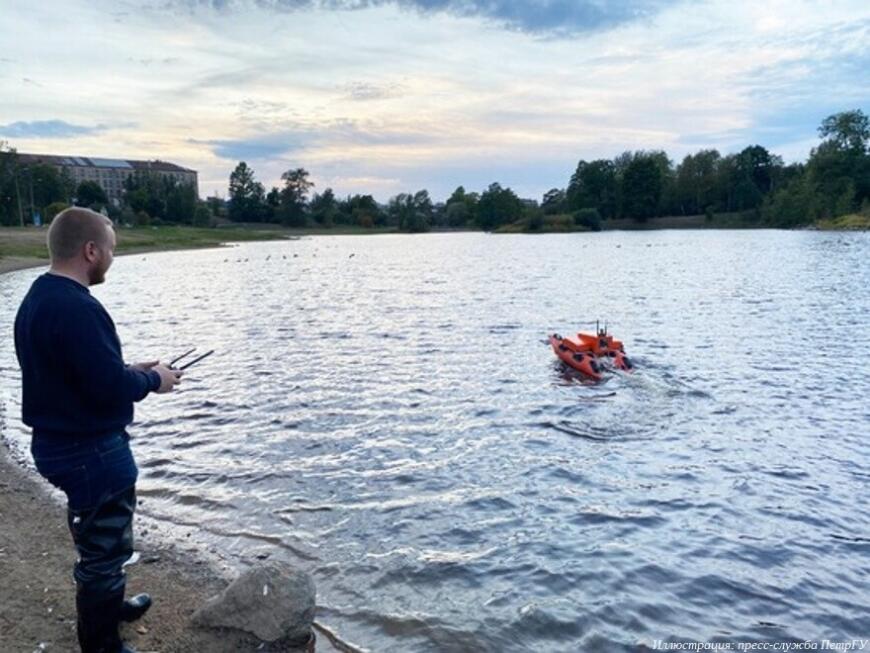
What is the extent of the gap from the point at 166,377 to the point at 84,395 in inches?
21.8

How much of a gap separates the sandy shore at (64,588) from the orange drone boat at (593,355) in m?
11.7

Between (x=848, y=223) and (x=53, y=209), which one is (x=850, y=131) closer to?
(x=848, y=223)

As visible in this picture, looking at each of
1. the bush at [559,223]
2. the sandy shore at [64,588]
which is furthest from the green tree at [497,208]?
the sandy shore at [64,588]

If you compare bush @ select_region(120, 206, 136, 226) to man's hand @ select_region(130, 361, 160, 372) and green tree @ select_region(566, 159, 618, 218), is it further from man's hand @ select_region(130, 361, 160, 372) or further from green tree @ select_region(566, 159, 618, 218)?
man's hand @ select_region(130, 361, 160, 372)

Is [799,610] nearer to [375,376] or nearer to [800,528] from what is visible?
[800,528]

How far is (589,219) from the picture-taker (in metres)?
161

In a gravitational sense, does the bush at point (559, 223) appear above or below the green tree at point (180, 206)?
below

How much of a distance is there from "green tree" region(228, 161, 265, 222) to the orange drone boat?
17343 cm

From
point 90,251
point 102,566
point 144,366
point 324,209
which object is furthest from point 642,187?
point 102,566

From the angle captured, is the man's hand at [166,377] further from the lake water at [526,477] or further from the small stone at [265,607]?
the lake water at [526,477]

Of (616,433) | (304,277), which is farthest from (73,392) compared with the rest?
(304,277)

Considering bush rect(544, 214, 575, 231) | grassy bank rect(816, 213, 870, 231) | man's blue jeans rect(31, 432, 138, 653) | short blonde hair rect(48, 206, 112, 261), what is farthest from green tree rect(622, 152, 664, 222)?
man's blue jeans rect(31, 432, 138, 653)

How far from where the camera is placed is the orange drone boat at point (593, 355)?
1708cm

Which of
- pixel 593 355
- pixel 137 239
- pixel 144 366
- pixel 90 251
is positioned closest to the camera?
pixel 90 251
